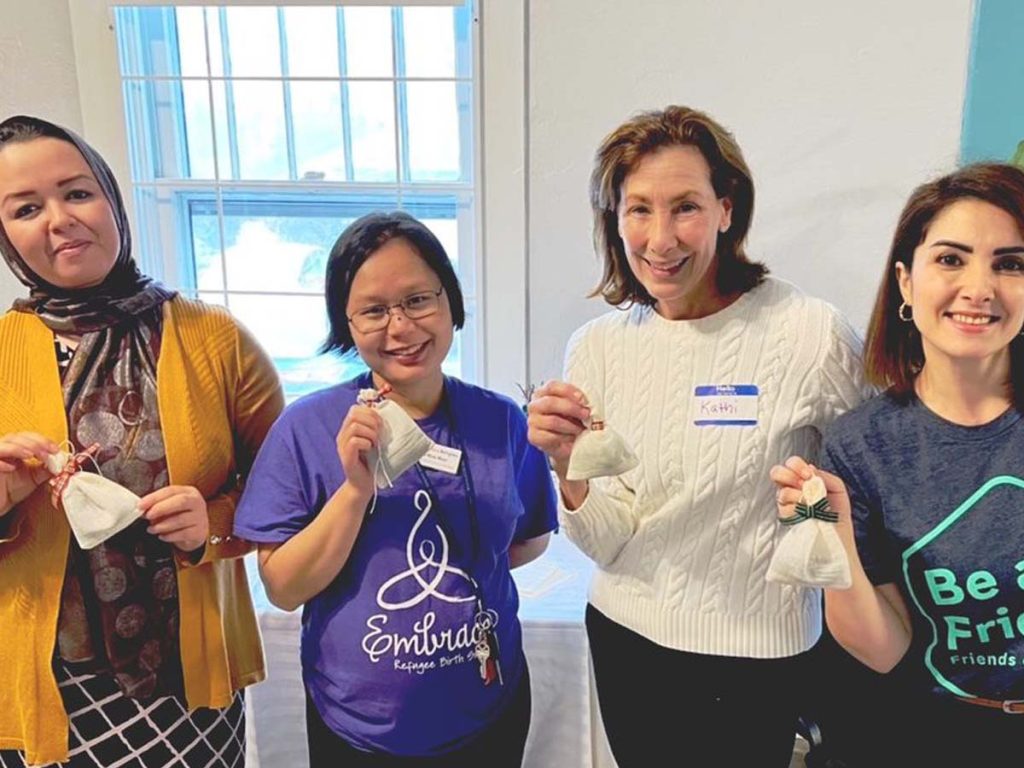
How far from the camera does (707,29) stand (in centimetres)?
202

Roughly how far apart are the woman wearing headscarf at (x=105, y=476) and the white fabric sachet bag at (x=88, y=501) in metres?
0.04

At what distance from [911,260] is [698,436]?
13.9 inches

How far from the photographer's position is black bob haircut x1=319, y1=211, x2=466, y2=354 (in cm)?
112

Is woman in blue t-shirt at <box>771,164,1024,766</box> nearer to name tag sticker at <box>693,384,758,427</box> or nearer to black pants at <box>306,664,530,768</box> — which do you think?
name tag sticker at <box>693,384,758,427</box>

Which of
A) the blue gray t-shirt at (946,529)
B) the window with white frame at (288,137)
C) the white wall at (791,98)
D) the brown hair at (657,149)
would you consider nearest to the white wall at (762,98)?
the white wall at (791,98)

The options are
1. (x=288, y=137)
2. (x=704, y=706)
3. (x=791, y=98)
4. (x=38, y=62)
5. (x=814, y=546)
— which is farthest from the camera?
(x=288, y=137)

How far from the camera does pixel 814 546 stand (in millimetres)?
962

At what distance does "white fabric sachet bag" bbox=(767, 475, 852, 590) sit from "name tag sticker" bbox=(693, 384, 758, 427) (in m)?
0.17

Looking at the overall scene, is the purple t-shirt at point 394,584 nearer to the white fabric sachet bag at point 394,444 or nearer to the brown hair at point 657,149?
the white fabric sachet bag at point 394,444

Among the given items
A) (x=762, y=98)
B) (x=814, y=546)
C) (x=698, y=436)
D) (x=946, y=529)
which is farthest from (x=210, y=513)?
(x=762, y=98)

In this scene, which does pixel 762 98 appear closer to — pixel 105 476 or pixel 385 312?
pixel 385 312

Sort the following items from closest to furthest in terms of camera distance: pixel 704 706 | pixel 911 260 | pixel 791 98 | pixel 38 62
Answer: pixel 911 260 → pixel 704 706 → pixel 791 98 → pixel 38 62

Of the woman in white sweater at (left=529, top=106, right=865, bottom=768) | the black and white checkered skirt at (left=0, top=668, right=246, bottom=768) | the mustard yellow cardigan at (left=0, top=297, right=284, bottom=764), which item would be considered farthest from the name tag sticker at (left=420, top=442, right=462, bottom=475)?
the black and white checkered skirt at (left=0, top=668, right=246, bottom=768)

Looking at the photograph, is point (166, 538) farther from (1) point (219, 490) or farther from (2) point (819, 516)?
(2) point (819, 516)
